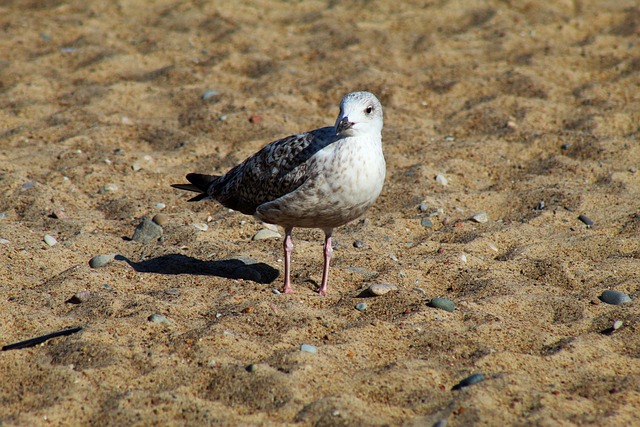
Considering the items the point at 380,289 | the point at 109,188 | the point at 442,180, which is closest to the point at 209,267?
the point at 380,289

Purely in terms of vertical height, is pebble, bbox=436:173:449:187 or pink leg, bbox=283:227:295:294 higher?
pink leg, bbox=283:227:295:294

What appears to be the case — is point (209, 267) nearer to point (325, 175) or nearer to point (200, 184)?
point (200, 184)

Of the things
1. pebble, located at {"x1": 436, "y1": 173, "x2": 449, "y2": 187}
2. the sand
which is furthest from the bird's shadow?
pebble, located at {"x1": 436, "y1": 173, "x2": 449, "y2": 187}

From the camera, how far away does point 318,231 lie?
6504mm

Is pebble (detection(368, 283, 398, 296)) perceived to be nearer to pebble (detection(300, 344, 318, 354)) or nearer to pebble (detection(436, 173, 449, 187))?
pebble (detection(300, 344, 318, 354))

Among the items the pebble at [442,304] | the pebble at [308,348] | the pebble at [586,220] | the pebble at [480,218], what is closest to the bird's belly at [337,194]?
the pebble at [442,304]

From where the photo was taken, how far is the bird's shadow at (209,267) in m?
5.54

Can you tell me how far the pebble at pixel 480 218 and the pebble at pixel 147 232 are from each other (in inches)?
107

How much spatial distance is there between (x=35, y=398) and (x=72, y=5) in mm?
8356

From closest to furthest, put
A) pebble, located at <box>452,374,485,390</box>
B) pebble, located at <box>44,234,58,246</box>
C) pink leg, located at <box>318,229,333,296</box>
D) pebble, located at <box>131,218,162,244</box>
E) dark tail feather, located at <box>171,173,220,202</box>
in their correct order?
pebble, located at <box>452,374,485,390</box>
pink leg, located at <box>318,229,333,296</box>
pebble, located at <box>44,234,58,246</box>
pebble, located at <box>131,218,162,244</box>
dark tail feather, located at <box>171,173,220,202</box>

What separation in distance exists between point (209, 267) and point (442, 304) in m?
1.82

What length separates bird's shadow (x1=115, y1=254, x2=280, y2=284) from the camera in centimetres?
554

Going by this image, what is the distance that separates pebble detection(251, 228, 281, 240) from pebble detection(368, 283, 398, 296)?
145cm

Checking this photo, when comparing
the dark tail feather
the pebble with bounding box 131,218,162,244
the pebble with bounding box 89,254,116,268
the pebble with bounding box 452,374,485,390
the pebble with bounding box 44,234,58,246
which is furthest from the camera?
the dark tail feather
